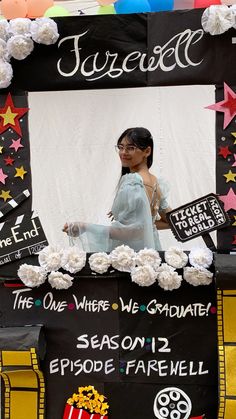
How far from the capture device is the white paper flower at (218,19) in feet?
9.40

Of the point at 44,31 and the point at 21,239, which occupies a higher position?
the point at 44,31

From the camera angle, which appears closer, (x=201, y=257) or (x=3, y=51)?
(x=201, y=257)

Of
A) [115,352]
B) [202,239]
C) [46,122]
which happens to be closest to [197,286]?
[202,239]

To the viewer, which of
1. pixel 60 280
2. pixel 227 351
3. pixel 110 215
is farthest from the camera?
pixel 110 215

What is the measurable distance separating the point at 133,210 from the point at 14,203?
661 mm

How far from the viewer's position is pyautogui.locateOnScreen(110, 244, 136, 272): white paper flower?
114 inches

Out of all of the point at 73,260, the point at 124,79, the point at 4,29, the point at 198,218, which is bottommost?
the point at 73,260

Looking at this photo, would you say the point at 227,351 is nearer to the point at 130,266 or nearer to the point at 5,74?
the point at 130,266

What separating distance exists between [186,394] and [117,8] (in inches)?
86.2

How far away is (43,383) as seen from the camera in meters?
3.01

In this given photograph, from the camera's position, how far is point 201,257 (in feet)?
9.43

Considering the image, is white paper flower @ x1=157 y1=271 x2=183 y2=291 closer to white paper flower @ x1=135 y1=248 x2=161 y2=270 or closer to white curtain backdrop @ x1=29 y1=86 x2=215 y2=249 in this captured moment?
white paper flower @ x1=135 y1=248 x2=161 y2=270

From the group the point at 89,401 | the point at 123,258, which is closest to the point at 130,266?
the point at 123,258

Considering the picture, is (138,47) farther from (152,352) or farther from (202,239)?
(152,352)
